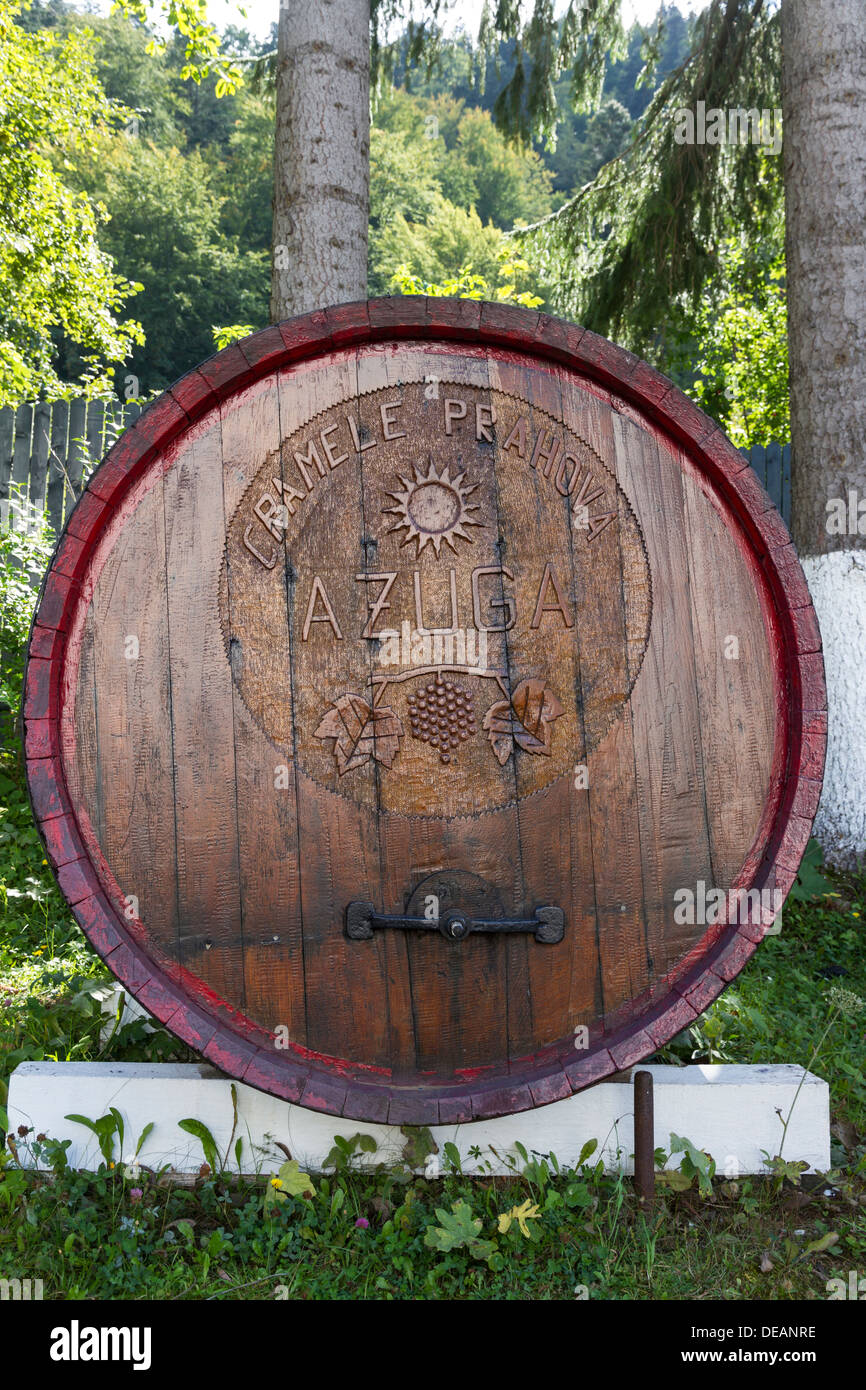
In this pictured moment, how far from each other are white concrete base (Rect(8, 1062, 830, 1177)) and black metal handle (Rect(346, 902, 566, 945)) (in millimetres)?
502

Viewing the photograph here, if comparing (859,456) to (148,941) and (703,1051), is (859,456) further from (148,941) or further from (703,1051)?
(148,941)

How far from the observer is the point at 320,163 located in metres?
3.45

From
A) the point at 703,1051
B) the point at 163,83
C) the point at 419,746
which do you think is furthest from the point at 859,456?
the point at 163,83

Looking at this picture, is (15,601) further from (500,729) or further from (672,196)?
(672,196)

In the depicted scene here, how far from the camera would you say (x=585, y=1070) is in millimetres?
1800

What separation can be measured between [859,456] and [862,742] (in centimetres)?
117

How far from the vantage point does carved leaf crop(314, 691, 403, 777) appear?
1.86m

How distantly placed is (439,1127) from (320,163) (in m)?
3.24

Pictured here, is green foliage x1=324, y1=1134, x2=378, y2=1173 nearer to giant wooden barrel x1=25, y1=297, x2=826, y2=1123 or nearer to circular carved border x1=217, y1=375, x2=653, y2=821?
giant wooden barrel x1=25, y1=297, x2=826, y2=1123

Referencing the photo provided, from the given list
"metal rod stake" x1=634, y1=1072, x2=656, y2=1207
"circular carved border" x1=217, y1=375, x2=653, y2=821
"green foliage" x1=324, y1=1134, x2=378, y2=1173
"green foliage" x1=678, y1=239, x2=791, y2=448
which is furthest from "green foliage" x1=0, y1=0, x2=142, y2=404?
"metal rod stake" x1=634, y1=1072, x2=656, y2=1207

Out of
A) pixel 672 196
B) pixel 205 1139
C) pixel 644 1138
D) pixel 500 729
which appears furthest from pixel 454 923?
pixel 672 196

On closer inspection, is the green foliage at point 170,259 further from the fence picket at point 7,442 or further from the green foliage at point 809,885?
the green foliage at point 809,885

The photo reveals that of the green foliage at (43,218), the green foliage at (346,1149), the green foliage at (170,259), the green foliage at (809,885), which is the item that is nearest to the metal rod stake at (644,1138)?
the green foliage at (346,1149)

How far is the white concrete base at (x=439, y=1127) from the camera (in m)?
2.10
